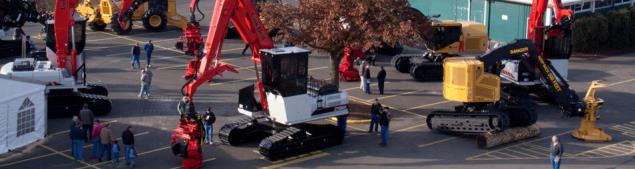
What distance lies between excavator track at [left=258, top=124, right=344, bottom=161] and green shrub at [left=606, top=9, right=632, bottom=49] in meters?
20.6

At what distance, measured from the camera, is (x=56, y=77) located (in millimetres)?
29797

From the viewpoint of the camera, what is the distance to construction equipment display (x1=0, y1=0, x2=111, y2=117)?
97.0ft

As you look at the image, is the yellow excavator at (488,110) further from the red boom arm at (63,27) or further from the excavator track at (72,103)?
the red boom arm at (63,27)

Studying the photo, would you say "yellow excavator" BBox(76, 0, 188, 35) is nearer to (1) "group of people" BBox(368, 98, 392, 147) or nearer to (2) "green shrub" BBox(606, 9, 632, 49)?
(2) "green shrub" BBox(606, 9, 632, 49)

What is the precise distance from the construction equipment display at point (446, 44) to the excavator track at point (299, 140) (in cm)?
1012

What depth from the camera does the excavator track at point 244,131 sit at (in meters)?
26.3

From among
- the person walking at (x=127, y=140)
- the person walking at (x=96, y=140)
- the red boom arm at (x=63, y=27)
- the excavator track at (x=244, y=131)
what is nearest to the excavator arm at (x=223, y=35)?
the excavator track at (x=244, y=131)

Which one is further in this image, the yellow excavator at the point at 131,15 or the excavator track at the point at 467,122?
the yellow excavator at the point at 131,15

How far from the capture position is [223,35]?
2672 centimetres

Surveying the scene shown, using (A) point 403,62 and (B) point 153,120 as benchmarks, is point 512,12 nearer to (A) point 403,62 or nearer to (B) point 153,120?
(A) point 403,62

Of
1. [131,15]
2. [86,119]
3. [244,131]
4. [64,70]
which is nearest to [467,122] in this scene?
[244,131]

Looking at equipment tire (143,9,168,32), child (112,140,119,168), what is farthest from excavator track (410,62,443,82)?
equipment tire (143,9,168,32)

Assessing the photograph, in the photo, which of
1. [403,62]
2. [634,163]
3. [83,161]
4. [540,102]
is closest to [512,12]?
[403,62]

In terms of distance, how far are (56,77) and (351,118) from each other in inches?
354
